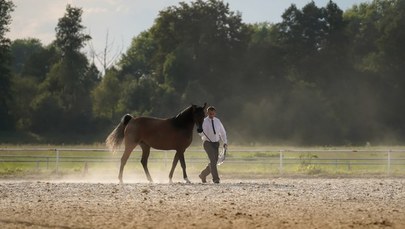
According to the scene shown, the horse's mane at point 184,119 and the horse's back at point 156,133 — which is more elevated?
the horse's mane at point 184,119

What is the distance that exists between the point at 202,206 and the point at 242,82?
55.7 meters

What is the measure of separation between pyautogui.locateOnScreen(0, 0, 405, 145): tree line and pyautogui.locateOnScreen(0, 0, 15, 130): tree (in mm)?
90

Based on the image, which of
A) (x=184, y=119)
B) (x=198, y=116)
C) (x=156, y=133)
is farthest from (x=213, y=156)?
(x=156, y=133)

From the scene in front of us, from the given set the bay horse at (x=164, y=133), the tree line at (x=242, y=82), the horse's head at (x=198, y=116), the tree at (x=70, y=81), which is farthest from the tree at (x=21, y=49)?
the horse's head at (x=198, y=116)

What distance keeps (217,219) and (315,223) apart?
61.6 inches

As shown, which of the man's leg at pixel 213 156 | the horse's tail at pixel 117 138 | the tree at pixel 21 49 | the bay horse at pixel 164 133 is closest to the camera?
the man's leg at pixel 213 156

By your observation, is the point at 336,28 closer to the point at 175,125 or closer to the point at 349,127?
the point at 349,127

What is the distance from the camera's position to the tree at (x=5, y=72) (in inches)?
2496

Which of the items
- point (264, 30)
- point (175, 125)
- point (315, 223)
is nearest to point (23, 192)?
point (175, 125)

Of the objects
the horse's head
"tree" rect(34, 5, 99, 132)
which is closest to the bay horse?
the horse's head

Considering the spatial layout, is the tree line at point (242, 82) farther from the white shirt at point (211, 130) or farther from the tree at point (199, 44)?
the white shirt at point (211, 130)

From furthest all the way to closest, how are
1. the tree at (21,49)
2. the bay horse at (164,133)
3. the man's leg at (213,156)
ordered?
1. the tree at (21,49)
2. the bay horse at (164,133)
3. the man's leg at (213,156)

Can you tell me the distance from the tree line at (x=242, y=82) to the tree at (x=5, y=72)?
90mm

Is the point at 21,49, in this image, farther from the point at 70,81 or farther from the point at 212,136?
the point at 212,136
